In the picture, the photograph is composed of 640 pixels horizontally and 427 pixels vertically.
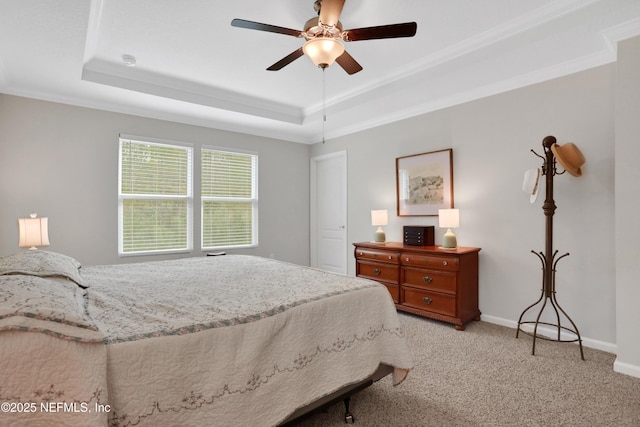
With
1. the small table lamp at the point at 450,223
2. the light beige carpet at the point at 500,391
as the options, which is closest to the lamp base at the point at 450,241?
the small table lamp at the point at 450,223

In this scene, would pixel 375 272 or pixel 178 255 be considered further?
pixel 178 255

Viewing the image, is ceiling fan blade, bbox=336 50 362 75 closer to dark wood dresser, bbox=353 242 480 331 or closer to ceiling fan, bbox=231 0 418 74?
ceiling fan, bbox=231 0 418 74

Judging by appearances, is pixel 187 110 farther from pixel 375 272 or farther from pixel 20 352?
pixel 20 352

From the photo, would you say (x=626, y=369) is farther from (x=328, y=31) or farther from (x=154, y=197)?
(x=154, y=197)

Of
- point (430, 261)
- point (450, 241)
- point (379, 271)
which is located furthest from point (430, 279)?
point (379, 271)

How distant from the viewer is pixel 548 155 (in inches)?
114

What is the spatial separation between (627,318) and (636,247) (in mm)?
535

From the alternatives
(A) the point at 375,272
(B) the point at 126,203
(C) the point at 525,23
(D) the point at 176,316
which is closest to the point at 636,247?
(C) the point at 525,23

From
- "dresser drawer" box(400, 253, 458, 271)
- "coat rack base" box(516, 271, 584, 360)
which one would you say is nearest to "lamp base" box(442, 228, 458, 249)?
"dresser drawer" box(400, 253, 458, 271)

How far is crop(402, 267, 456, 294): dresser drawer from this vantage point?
3.42 m

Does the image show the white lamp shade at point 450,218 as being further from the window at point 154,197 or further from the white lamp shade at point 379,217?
the window at point 154,197

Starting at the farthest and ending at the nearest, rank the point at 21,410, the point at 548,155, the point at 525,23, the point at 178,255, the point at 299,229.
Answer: the point at 299,229 → the point at 178,255 → the point at 548,155 → the point at 525,23 → the point at 21,410

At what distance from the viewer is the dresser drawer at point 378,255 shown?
3.93 metres

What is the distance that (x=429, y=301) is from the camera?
3596 mm
